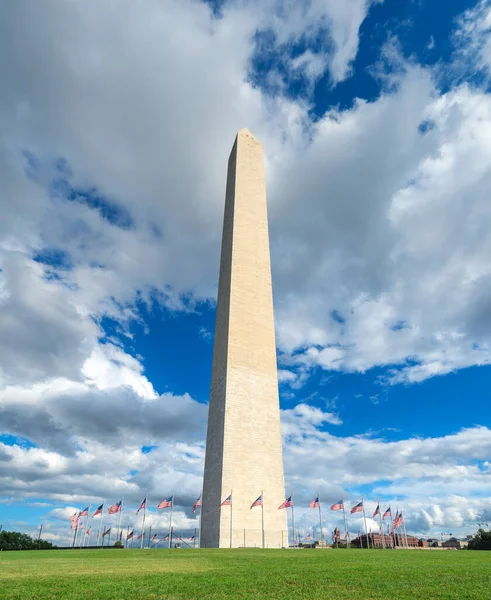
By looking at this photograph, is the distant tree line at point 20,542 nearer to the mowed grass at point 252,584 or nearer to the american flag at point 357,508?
the american flag at point 357,508

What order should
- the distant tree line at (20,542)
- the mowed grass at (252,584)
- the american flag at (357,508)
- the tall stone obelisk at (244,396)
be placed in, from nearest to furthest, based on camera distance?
1. the mowed grass at (252,584)
2. the tall stone obelisk at (244,396)
3. the american flag at (357,508)
4. the distant tree line at (20,542)

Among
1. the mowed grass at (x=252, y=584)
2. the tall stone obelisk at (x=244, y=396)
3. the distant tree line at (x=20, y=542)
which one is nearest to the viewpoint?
the mowed grass at (x=252, y=584)

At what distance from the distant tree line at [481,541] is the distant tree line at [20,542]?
49652 mm

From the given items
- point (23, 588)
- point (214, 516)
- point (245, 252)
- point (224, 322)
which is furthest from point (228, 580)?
point (245, 252)

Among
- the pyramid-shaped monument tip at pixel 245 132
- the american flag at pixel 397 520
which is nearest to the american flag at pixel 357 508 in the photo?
the american flag at pixel 397 520

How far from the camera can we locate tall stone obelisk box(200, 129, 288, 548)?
3562 centimetres

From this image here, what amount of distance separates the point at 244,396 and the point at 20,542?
37.9 m

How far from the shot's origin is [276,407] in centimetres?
4088

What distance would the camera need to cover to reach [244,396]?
129ft

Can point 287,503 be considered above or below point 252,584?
above

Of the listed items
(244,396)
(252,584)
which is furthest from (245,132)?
(252,584)

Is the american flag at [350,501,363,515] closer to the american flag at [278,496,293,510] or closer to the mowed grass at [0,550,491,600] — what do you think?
the american flag at [278,496,293,510]

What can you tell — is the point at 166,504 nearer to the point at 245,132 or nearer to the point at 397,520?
the point at 397,520

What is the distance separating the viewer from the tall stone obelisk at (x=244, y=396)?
1403 inches
